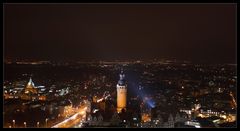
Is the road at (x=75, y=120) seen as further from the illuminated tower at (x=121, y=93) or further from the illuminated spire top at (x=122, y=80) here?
the illuminated spire top at (x=122, y=80)

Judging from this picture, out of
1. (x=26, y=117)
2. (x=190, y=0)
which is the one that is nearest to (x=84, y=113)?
(x=26, y=117)

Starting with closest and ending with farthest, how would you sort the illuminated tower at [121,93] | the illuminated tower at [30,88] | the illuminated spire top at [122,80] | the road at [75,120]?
the road at [75,120], the illuminated tower at [30,88], the illuminated spire top at [122,80], the illuminated tower at [121,93]

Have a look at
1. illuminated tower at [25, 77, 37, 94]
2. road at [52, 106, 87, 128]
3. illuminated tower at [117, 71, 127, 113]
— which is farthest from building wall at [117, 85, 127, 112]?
illuminated tower at [25, 77, 37, 94]

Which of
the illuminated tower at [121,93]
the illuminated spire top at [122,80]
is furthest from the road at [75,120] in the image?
the illuminated spire top at [122,80]

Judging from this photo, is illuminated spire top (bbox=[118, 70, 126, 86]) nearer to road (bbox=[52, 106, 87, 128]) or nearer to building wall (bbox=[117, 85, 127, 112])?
building wall (bbox=[117, 85, 127, 112])

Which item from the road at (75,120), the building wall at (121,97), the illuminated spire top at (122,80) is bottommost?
the road at (75,120)

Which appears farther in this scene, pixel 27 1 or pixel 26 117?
pixel 26 117

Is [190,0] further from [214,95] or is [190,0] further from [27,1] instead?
[214,95]

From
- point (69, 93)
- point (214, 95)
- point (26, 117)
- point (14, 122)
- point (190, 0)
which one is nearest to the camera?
point (190, 0)

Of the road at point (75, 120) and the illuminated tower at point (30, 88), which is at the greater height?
the illuminated tower at point (30, 88)
